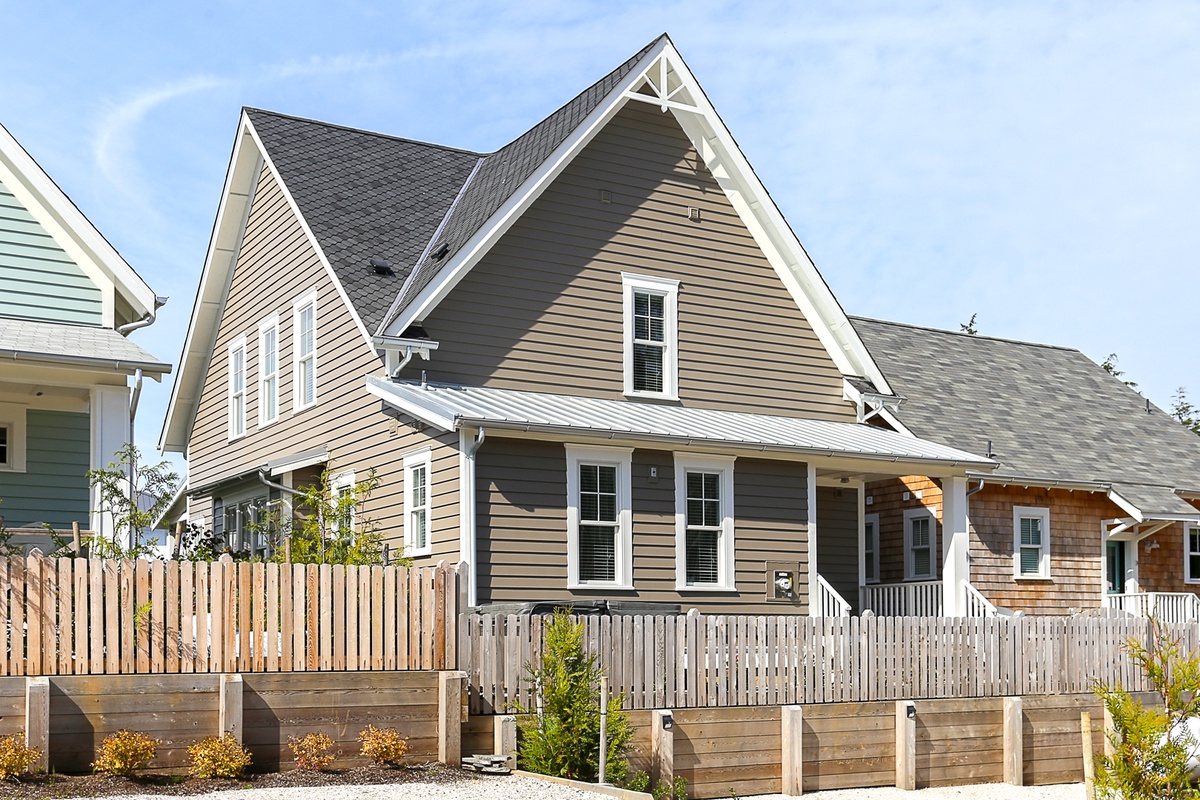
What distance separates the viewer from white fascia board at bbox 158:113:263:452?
26.0 meters

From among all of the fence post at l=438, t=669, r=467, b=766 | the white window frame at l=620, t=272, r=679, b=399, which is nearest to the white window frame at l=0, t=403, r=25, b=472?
the fence post at l=438, t=669, r=467, b=766

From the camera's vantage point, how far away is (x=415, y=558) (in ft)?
66.5

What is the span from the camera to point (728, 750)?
15.8m

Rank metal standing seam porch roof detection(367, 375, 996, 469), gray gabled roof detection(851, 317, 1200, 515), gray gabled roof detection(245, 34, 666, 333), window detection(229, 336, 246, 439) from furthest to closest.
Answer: gray gabled roof detection(851, 317, 1200, 515)
window detection(229, 336, 246, 439)
gray gabled roof detection(245, 34, 666, 333)
metal standing seam porch roof detection(367, 375, 996, 469)

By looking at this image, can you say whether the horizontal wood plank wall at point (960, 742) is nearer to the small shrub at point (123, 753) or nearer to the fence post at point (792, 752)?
the fence post at point (792, 752)

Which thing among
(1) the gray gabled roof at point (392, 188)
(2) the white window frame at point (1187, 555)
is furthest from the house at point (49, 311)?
(2) the white window frame at point (1187, 555)

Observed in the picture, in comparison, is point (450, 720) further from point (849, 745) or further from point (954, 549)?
point (954, 549)

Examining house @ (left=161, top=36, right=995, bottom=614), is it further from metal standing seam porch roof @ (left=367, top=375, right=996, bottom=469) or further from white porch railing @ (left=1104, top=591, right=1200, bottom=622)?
white porch railing @ (left=1104, top=591, right=1200, bottom=622)

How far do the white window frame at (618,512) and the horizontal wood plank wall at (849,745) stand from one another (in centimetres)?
452

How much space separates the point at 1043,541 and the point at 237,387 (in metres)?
15.6

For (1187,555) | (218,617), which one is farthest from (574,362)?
(1187,555)

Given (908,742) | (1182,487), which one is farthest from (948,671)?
(1182,487)

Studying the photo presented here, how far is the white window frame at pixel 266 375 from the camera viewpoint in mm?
25250

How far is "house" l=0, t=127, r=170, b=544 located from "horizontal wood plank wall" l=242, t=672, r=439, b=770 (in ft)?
21.4
